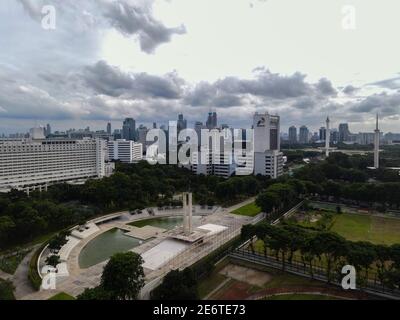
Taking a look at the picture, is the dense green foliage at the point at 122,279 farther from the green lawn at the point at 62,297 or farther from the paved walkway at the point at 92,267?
the paved walkway at the point at 92,267

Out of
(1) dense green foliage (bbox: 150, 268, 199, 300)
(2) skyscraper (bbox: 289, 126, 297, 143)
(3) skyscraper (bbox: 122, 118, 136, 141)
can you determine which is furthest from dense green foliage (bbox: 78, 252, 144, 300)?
(2) skyscraper (bbox: 289, 126, 297, 143)

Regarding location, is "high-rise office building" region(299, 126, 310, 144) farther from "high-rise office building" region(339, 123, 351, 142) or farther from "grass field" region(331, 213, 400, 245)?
"grass field" region(331, 213, 400, 245)

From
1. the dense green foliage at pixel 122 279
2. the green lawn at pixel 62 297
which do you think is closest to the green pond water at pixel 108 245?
the green lawn at pixel 62 297

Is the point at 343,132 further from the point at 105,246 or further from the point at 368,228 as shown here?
the point at 105,246
